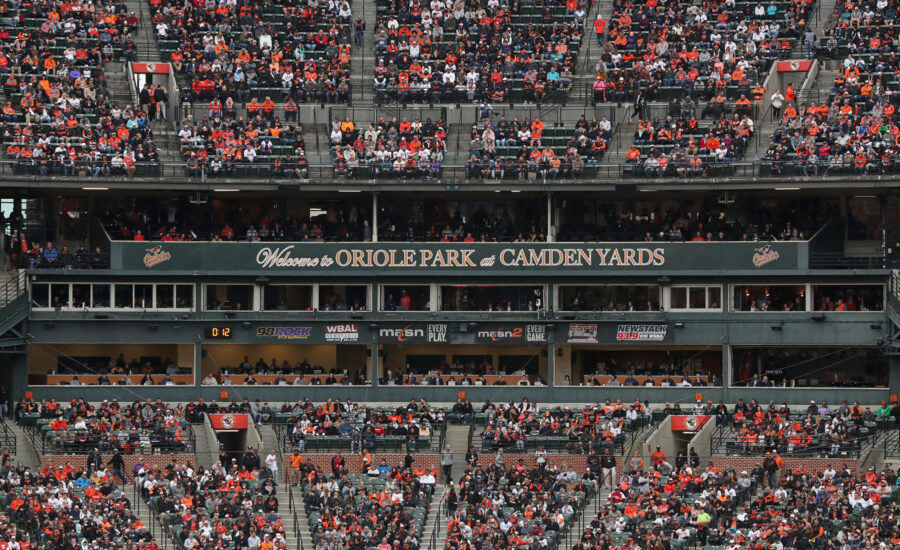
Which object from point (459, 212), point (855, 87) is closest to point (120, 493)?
point (459, 212)

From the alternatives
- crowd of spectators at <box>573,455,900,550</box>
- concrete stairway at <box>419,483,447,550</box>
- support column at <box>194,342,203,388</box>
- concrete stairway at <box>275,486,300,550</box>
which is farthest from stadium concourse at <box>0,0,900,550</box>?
concrete stairway at <box>419,483,447,550</box>

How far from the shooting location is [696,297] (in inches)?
2361

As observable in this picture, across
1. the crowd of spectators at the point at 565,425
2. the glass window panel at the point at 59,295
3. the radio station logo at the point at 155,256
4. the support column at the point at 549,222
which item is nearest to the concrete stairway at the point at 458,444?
the crowd of spectators at the point at 565,425

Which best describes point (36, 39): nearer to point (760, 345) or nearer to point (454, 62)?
point (454, 62)

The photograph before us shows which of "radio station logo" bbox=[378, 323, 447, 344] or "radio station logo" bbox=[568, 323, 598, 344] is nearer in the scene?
"radio station logo" bbox=[568, 323, 598, 344]

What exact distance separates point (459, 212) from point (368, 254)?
4415 mm

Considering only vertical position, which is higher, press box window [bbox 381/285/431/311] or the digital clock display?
press box window [bbox 381/285/431/311]

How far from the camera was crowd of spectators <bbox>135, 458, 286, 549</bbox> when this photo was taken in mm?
47000

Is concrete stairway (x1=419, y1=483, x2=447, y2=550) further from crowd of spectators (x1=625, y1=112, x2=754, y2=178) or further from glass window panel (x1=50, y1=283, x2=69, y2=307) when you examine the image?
glass window panel (x1=50, y1=283, x2=69, y2=307)

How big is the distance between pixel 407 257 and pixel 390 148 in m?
3.74

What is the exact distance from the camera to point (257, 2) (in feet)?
222

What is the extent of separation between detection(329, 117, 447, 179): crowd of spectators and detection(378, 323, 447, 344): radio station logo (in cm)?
460

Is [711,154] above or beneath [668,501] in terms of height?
above

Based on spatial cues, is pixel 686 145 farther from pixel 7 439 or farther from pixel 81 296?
pixel 7 439
